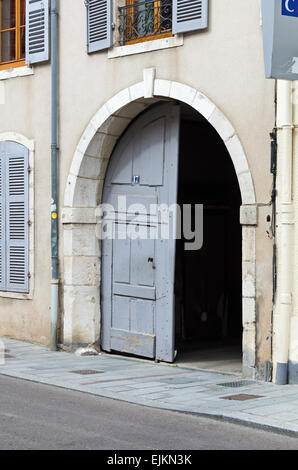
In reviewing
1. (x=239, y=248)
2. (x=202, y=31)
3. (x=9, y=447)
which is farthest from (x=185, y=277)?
(x=9, y=447)

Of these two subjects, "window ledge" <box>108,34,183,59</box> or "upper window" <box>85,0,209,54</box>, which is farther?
"upper window" <box>85,0,209,54</box>

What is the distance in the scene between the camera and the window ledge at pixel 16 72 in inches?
499

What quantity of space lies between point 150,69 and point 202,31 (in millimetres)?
899

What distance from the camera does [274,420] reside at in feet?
24.3

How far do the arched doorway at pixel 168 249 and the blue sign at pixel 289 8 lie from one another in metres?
3.29

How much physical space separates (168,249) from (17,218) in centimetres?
277

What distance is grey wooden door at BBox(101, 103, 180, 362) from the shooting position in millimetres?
11141

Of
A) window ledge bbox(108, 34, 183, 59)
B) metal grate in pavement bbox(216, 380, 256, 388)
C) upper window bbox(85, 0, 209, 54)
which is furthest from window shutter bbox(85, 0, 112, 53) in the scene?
metal grate in pavement bbox(216, 380, 256, 388)

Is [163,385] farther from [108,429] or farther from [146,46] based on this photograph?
[146,46]

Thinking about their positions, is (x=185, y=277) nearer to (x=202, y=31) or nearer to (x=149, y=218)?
(x=149, y=218)

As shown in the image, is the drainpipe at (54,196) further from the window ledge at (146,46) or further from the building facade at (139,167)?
the window ledge at (146,46)

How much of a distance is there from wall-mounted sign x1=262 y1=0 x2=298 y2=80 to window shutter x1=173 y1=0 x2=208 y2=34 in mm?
2254

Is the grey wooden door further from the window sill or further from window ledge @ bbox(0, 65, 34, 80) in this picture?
window ledge @ bbox(0, 65, 34, 80)

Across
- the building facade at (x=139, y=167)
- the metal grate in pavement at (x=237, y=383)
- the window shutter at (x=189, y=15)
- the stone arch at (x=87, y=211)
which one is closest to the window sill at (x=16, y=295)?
the building facade at (x=139, y=167)
